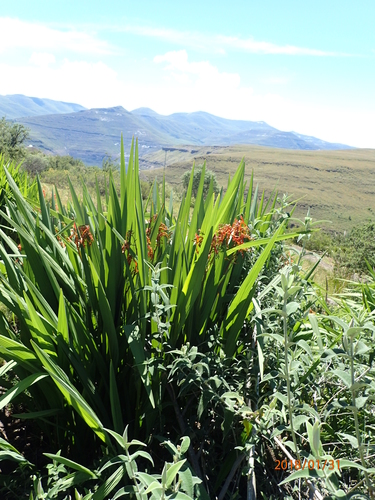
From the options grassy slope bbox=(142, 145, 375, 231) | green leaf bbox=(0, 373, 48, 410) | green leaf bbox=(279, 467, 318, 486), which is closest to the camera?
green leaf bbox=(279, 467, 318, 486)

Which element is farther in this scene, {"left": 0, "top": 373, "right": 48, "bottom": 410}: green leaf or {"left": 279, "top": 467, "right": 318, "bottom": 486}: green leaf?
{"left": 0, "top": 373, "right": 48, "bottom": 410}: green leaf

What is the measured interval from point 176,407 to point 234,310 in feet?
1.20

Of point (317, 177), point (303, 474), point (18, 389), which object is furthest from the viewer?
point (317, 177)

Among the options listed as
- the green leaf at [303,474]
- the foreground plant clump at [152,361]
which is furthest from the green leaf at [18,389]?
the green leaf at [303,474]

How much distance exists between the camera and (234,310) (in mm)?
1260

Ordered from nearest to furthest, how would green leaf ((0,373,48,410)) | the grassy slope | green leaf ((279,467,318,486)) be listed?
green leaf ((279,467,318,486)) < green leaf ((0,373,48,410)) < the grassy slope

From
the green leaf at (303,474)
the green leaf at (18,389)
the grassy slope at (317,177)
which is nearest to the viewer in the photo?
the green leaf at (303,474)
